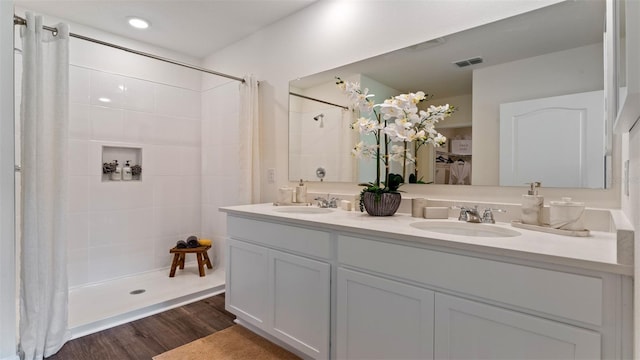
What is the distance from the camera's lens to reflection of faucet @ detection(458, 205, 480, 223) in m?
1.56

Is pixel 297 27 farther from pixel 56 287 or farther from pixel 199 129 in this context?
pixel 56 287

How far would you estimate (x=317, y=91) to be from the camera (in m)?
2.40

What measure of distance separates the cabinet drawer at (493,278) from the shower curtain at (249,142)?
148 centimetres

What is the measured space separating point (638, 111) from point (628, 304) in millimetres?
554

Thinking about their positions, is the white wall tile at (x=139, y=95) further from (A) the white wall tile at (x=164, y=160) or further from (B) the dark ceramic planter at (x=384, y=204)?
(B) the dark ceramic planter at (x=384, y=204)

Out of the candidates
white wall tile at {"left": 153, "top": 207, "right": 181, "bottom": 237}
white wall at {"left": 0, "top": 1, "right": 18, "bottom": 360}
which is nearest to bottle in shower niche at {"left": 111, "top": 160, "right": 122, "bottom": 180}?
white wall tile at {"left": 153, "top": 207, "right": 181, "bottom": 237}

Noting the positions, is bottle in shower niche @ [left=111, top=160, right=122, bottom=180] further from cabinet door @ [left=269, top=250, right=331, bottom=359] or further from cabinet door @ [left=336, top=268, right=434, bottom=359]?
cabinet door @ [left=336, top=268, right=434, bottom=359]

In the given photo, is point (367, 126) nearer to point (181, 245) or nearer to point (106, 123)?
point (181, 245)

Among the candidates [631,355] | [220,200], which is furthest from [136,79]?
[631,355]

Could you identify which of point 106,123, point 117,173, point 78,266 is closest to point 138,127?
point 106,123

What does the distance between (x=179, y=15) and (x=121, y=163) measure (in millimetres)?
1457

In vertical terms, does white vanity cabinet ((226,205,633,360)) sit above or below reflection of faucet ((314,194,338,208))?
below

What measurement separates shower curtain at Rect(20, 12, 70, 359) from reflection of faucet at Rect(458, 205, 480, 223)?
2263 millimetres

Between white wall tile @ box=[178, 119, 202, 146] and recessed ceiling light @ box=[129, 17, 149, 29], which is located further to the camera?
white wall tile @ box=[178, 119, 202, 146]
